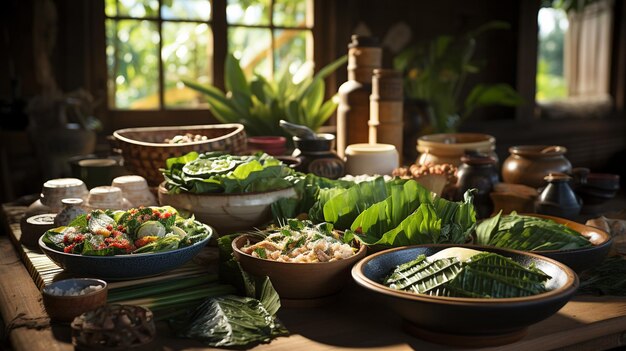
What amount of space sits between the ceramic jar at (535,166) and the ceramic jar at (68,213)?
1.48 m

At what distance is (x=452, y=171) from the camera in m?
2.30

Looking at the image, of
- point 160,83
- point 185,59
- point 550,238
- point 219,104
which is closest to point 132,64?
point 160,83

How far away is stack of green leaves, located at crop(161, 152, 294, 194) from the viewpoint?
192 cm

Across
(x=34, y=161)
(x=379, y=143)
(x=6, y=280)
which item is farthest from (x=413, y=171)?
(x=34, y=161)

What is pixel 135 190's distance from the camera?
2.14 m

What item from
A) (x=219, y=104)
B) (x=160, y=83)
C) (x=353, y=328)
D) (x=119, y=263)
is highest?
(x=160, y=83)

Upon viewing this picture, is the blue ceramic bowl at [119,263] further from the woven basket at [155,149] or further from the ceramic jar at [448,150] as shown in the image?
the ceramic jar at [448,150]

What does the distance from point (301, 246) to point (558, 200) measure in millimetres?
907

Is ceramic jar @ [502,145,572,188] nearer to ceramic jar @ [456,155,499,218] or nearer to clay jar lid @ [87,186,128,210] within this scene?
ceramic jar @ [456,155,499,218]

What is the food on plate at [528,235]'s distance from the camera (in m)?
1.67

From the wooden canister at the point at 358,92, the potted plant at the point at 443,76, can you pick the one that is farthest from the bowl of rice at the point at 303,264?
the potted plant at the point at 443,76

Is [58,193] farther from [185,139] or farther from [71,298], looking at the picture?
[71,298]

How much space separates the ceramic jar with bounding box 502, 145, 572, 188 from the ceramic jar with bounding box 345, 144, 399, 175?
0.44 meters

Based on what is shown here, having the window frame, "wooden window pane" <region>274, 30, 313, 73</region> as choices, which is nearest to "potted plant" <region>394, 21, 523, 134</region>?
"wooden window pane" <region>274, 30, 313, 73</region>
